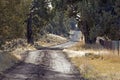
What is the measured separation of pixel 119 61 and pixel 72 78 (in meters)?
11.0

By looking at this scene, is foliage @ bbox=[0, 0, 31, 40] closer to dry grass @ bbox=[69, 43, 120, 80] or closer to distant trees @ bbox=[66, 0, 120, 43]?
dry grass @ bbox=[69, 43, 120, 80]

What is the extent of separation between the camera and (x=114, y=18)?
42344 millimetres

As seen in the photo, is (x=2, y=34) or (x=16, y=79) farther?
(x=2, y=34)

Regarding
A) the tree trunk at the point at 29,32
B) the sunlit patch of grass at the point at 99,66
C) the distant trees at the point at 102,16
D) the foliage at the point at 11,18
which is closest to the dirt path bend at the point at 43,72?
the sunlit patch of grass at the point at 99,66

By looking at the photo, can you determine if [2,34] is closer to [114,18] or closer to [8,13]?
[8,13]

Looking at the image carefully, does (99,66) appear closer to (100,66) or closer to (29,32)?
(100,66)

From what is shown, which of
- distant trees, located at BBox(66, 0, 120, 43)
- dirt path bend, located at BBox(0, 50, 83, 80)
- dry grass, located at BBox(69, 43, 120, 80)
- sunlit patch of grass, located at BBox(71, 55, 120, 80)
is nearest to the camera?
dry grass, located at BBox(69, 43, 120, 80)

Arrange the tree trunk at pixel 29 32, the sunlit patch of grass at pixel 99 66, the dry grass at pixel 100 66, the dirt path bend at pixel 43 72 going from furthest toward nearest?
the tree trunk at pixel 29 32 → the sunlit patch of grass at pixel 99 66 → the dirt path bend at pixel 43 72 → the dry grass at pixel 100 66

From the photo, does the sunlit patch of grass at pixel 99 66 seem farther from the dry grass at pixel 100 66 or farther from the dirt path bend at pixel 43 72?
the dirt path bend at pixel 43 72

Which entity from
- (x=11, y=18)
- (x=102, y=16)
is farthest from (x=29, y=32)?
(x=11, y=18)

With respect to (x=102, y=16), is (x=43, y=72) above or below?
above

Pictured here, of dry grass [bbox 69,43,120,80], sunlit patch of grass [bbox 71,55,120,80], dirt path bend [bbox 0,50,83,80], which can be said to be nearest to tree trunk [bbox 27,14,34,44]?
dry grass [bbox 69,43,120,80]

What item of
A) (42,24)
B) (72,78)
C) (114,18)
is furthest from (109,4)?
(42,24)

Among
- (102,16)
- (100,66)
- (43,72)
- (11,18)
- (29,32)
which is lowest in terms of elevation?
(29,32)
